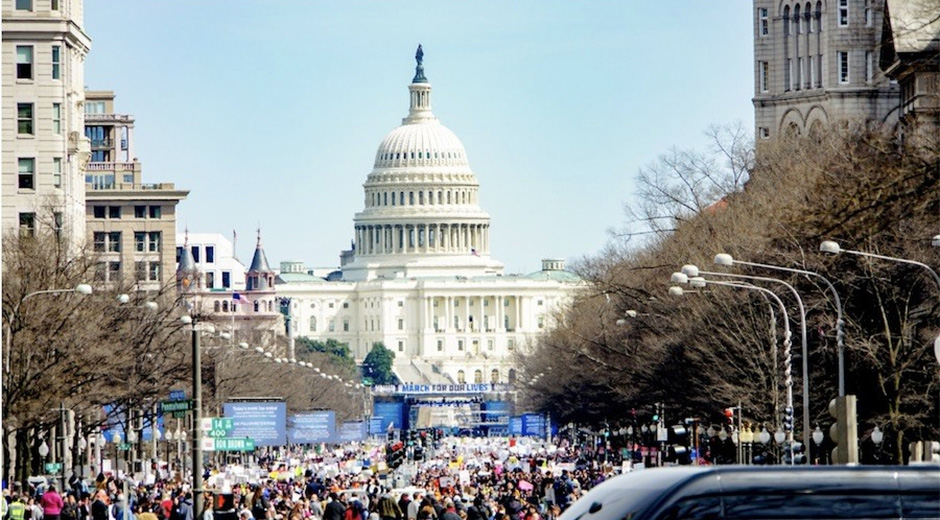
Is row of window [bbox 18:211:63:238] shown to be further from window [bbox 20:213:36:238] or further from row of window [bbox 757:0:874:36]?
row of window [bbox 757:0:874:36]

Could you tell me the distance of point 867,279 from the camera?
5803 centimetres

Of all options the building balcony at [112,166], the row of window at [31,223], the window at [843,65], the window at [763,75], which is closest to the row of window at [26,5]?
the row of window at [31,223]

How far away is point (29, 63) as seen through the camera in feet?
326

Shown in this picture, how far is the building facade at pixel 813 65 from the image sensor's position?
123688 mm

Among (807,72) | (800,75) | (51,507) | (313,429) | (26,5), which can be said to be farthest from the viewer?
(800,75)

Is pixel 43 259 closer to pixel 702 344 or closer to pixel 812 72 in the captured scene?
pixel 702 344

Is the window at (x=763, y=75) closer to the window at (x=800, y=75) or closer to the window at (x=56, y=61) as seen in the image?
the window at (x=800, y=75)

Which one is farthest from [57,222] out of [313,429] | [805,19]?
[805,19]

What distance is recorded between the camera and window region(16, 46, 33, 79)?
99438 millimetres

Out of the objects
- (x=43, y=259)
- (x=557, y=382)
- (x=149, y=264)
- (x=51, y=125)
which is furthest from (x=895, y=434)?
(x=149, y=264)

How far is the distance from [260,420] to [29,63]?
3901 centimetres

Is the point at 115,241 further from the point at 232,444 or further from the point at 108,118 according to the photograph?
the point at 232,444

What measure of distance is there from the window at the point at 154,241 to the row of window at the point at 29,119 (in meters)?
58.9

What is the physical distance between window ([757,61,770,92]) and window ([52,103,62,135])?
45491 mm
